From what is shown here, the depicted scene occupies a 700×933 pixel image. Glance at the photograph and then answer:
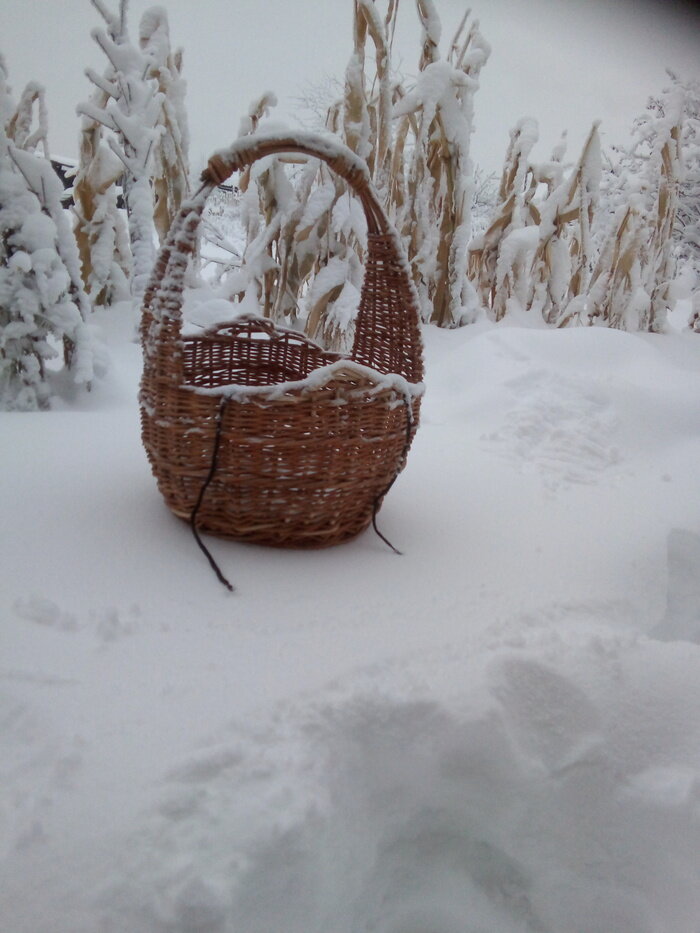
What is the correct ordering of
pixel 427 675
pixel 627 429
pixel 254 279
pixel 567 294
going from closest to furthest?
pixel 427 675 → pixel 627 429 → pixel 254 279 → pixel 567 294

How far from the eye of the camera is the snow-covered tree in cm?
118

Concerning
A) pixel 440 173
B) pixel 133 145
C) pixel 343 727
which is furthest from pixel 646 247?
pixel 343 727

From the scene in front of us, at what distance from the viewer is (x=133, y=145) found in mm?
1625

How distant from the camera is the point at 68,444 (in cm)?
104

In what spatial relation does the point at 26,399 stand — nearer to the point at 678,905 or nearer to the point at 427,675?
the point at 427,675

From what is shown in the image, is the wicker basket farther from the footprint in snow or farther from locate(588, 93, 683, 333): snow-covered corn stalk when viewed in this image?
locate(588, 93, 683, 333): snow-covered corn stalk

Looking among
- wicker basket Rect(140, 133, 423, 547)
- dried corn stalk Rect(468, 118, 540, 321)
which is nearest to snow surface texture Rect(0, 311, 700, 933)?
wicker basket Rect(140, 133, 423, 547)

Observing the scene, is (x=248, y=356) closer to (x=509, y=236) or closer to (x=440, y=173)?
(x=440, y=173)

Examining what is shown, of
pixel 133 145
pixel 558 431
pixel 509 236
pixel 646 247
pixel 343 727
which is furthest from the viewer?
pixel 646 247

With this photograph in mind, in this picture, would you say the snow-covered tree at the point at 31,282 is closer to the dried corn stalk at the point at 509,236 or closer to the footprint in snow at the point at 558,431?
the footprint in snow at the point at 558,431

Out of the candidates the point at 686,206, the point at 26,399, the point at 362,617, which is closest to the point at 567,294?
the point at 686,206

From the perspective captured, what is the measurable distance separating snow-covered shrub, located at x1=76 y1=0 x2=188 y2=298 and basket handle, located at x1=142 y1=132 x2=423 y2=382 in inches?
38.5

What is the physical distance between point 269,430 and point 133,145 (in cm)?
131

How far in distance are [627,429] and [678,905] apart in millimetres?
1084
